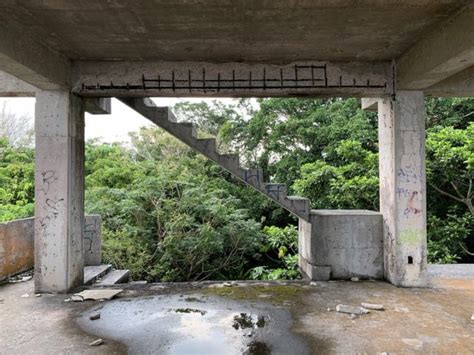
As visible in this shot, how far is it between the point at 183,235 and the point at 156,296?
5.86m

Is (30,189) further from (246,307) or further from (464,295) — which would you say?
(464,295)

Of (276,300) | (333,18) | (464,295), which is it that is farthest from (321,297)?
(333,18)

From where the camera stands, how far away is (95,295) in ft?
19.7

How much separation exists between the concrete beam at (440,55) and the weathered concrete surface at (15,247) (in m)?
8.18

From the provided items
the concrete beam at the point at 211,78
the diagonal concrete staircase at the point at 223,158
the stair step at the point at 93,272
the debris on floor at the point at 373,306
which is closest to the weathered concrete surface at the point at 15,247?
the stair step at the point at 93,272

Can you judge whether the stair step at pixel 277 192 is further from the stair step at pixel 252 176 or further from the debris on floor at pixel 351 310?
the debris on floor at pixel 351 310

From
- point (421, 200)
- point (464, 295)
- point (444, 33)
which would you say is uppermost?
point (444, 33)

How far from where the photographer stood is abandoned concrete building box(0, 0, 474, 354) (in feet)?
14.3

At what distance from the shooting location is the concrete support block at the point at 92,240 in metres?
8.08

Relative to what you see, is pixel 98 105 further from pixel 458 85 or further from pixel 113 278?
pixel 458 85

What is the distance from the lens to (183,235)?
1192 centimetres

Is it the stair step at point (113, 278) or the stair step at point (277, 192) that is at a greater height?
the stair step at point (277, 192)

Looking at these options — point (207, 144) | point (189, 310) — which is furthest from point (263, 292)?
point (207, 144)

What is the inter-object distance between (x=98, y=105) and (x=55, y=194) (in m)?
2.16
